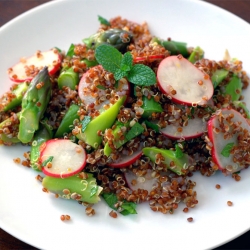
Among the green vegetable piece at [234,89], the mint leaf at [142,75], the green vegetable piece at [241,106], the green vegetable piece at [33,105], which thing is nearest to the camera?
the mint leaf at [142,75]

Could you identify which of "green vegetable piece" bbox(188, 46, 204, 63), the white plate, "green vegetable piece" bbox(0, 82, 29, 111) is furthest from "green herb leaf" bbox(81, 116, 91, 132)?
"green vegetable piece" bbox(188, 46, 204, 63)

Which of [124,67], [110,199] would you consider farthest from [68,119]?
[110,199]

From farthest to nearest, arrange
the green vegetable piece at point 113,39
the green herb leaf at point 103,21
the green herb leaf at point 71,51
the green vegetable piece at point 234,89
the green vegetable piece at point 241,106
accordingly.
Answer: the green herb leaf at point 103,21 < the green herb leaf at point 71,51 < the green vegetable piece at point 113,39 < the green vegetable piece at point 234,89 < the green vegetable piece at point 241,106

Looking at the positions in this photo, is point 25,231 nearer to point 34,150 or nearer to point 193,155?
point 34,150

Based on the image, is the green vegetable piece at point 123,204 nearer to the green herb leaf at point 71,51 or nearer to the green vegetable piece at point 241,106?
the green vegetable piece at point 241,106

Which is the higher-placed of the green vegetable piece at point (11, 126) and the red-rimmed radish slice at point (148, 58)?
the red-rimmed radish slice at point (148, 58)

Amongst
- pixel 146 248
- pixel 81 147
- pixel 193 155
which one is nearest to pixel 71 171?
pixel 81 147

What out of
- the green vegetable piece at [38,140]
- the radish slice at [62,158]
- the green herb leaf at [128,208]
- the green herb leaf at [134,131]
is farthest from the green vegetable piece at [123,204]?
the green vegetable piece at [38,140]
